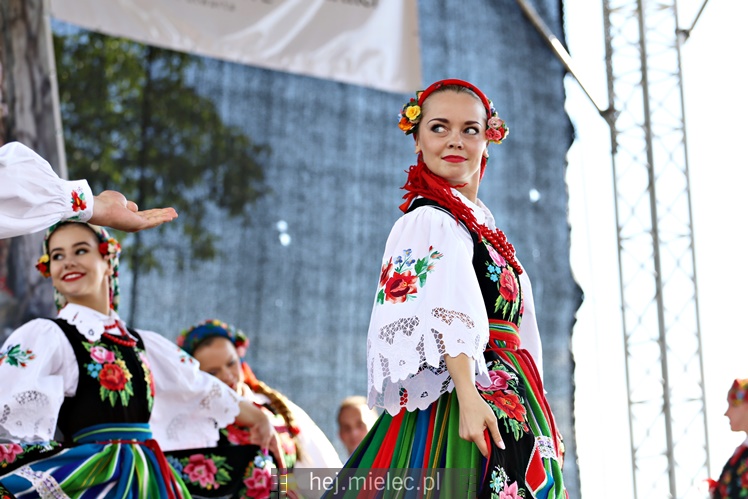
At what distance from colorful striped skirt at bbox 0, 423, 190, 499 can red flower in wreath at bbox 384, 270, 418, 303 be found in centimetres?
114

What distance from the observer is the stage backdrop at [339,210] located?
600 cm

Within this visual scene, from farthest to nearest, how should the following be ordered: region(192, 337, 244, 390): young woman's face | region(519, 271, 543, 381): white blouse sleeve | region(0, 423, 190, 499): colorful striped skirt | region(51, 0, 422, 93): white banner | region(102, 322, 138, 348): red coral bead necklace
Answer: region(51, 0, 422, 93): white banner → region(192, 337, 244, 390): young woman's face → region(102, 322, 138, 348): red coral bead necklace → region(0, 423, 190, 499): colorful striped skirt → region(519, 271, 543, 381): white blouse sleeve

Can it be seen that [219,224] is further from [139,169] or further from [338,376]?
[338,376]

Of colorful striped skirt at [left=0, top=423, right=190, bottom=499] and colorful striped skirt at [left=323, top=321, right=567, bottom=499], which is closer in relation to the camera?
colorful striped skirt at [left=323, top=321, right=567, bottom=499]

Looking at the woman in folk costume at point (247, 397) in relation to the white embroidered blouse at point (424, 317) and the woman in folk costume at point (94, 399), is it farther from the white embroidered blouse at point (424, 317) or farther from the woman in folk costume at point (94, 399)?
the white embroidered blouse at point (424, 317)

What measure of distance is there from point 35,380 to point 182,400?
0.68 metres

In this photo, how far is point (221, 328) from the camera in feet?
15.8

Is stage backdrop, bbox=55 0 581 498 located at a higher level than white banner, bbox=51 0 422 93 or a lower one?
lower

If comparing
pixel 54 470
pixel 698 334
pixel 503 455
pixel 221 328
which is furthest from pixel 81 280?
pixel 698 334

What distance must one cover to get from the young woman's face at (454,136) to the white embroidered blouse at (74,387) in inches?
50.5

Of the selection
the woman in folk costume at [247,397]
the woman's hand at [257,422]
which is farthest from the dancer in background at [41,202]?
the woman in folk costume at [247,397]

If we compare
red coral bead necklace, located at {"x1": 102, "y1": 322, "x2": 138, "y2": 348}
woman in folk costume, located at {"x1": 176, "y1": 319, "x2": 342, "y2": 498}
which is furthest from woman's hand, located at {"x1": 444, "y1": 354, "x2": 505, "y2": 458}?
woman in folk costume, located at {"x1": 176, "y1": 319, "x2": 342, "y2": 498}

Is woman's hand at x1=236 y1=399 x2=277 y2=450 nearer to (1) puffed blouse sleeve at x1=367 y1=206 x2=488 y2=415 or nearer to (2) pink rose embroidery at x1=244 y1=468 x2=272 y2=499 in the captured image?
(2) pink rose embroidery at x1=244 y1=468 x2=272 y2=499

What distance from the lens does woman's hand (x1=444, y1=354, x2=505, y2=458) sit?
7.24ft
